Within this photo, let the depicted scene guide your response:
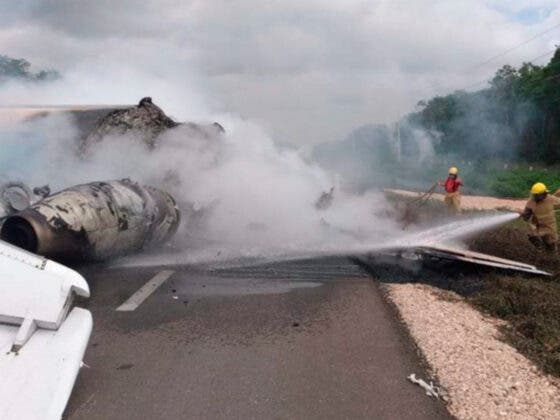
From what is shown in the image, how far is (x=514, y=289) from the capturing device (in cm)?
740

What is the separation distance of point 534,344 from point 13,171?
9881 mm

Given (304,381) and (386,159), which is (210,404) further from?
(386,159)

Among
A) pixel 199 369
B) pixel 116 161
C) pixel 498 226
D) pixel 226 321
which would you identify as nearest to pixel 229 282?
pixel 226 321

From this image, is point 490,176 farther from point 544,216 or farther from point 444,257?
point 444,257

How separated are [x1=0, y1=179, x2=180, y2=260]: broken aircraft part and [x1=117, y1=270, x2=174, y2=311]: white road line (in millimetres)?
923

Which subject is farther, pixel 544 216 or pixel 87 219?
pixel 544 216

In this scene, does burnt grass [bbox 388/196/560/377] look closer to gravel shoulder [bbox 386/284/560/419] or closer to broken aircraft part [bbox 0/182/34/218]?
gravel shoulder [bbox 386/284/560/419]

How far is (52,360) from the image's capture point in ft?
11.0

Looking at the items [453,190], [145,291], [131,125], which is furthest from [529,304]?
[131,125]

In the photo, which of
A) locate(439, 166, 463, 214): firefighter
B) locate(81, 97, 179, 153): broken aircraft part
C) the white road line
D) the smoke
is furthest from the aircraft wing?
locate(439, 166, 463, 214): firefighter

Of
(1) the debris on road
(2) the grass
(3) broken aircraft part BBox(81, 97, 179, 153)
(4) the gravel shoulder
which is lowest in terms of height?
(2) the grass

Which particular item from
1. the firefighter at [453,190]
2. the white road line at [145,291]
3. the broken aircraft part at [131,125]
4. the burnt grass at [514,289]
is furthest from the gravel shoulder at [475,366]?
the firefighter at [453,190]

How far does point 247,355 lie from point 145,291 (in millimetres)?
2533

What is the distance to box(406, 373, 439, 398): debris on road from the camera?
4.33m
